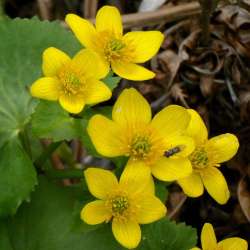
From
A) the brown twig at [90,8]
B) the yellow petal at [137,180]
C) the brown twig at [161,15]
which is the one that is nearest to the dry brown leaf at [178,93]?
the brown twig at [161,15]

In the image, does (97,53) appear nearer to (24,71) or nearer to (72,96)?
(72,96)

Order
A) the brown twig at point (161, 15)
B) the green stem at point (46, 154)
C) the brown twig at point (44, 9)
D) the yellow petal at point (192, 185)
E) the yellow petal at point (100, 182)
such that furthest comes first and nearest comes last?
1. the brown twig at point (44, 9)
2. the brown twig at point (161, 15)
3. the green stem at point (46, 154)
4. the yellow petal at point (192, 185)
5. the yellow petal at point (100, 182)

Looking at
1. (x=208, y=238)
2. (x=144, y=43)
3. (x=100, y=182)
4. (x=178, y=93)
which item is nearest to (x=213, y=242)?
(x=208, y=238)

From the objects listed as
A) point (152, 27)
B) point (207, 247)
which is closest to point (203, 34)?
point (152, 27)

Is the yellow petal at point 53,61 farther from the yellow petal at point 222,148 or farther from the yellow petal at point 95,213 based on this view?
the yellow petal at point 222,148

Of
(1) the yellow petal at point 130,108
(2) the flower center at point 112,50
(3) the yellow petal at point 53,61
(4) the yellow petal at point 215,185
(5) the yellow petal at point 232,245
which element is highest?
(3) the yellow petal at point 53,61

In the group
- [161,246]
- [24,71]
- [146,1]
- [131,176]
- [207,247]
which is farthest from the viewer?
[146,1]
